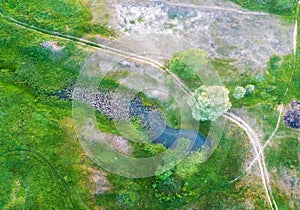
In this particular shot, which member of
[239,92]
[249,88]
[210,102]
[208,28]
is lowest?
[239,92]

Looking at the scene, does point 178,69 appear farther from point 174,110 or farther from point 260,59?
point 260,59

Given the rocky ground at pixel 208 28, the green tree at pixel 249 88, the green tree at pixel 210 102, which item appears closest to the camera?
the green tree at pixel 210 102

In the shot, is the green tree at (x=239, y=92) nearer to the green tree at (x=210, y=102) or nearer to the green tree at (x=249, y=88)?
the green tree at (x=249, y=88)

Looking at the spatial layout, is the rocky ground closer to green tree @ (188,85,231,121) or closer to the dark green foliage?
the dark green foliage

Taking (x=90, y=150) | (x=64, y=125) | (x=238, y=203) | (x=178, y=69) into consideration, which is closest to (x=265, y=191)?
(x=238, y=203)

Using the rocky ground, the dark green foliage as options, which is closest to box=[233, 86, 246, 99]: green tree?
the rocky ground

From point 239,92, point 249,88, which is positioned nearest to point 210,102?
point 239,92

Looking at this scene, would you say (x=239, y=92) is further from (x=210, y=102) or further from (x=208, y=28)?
(x=208, y=28)

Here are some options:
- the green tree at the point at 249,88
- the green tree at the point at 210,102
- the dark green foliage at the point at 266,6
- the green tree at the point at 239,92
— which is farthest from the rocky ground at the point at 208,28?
the green tree at the point at 210,102
